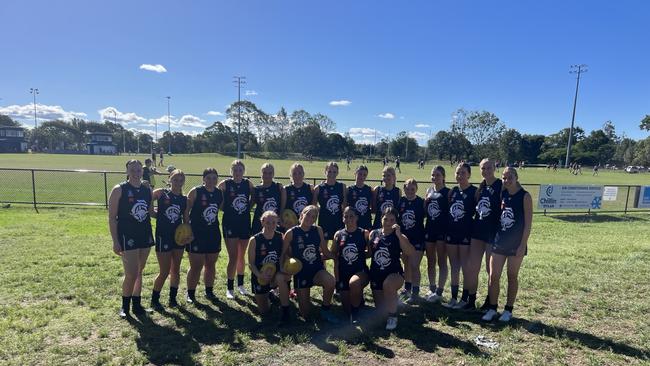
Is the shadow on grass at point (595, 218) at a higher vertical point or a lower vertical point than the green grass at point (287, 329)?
lower

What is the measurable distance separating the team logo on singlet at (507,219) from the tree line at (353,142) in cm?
8636

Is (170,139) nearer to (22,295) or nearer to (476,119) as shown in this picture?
(476,119)

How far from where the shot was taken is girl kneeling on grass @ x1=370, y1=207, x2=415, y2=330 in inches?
183

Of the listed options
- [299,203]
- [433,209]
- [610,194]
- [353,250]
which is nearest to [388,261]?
[353,250]

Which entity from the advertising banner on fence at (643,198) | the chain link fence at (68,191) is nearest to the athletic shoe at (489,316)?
the chain link fence at (68,191)

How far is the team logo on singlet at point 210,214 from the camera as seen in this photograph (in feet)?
16.9

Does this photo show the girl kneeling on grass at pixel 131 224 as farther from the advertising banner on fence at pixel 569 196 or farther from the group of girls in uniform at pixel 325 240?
the advertising banner on fence at pixel 569 196

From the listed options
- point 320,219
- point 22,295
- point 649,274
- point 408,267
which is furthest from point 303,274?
point 649,274

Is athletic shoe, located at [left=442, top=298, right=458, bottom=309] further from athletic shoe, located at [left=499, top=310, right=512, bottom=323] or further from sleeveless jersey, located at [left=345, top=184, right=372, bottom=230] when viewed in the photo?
sleeveless jersey, located at [left=345, top=184, right=372, bottom=230]

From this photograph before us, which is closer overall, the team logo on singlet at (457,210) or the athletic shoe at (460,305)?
the team logo on singlet at (457,210)

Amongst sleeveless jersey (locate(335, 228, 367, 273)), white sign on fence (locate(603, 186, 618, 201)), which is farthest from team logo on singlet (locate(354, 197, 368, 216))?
white sign on fence (locate(603, 186, 618, 201))

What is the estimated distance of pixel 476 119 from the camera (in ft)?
324

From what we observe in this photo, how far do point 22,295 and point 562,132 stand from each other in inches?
4993

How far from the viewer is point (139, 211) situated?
4645mm
